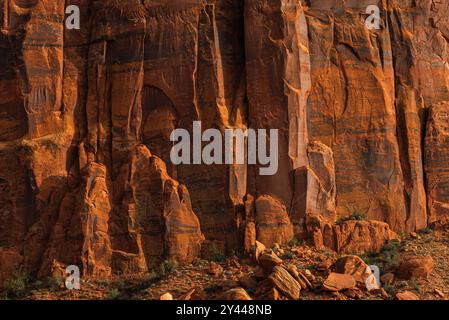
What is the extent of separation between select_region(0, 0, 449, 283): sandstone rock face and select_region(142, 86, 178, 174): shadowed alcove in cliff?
0.18 feet

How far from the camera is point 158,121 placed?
4225 cm

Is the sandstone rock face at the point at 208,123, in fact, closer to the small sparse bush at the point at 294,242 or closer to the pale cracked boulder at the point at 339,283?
the small sparse bush at the point at 294,242

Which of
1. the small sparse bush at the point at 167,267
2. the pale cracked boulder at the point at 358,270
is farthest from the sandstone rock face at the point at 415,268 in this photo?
the small sparse bush at the point at 167,267

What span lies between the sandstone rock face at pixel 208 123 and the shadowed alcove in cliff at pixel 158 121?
0.06 meters

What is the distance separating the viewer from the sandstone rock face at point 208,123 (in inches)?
1608

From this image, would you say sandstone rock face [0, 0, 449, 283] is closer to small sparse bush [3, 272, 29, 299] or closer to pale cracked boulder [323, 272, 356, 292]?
small sparse bush [3, 272, 29, 299]

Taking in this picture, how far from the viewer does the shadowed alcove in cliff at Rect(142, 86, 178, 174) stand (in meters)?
41.9

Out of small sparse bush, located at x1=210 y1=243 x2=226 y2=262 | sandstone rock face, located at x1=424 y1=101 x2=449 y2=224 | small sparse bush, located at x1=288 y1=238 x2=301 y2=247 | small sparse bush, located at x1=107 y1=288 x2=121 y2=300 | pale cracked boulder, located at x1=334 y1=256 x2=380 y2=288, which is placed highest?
sandstone rock face, located at x1=424 y1=101 x2=449 y2=224

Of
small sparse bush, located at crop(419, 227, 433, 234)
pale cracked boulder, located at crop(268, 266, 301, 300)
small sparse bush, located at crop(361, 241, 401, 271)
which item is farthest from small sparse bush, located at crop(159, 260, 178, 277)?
small sparse bush, located at crop(419, 227, 433, 234)

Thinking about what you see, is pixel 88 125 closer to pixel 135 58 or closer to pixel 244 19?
pixel 135 58

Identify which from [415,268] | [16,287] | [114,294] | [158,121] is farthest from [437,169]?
[16,287]

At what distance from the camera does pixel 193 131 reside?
41656mm

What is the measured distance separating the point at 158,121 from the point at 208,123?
69.6 inches

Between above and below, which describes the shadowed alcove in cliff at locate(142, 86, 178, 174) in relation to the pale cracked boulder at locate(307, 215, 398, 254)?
above
